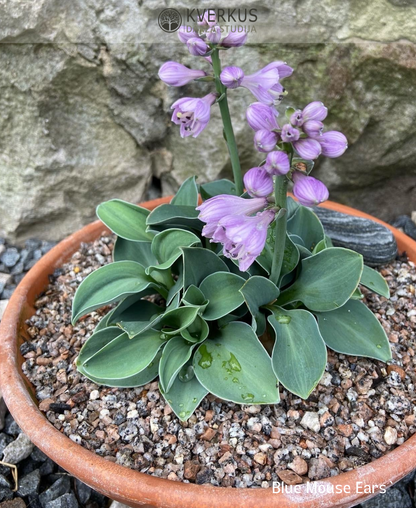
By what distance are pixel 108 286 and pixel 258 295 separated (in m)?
0.47

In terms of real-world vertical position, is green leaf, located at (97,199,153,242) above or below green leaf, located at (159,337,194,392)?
above

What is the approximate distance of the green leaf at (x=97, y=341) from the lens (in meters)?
1.52

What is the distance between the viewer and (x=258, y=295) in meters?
1.45

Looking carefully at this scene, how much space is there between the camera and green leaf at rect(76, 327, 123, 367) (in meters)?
1.52

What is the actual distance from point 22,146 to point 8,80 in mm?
299

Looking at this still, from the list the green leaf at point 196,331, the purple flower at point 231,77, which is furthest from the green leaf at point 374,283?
the purple flower at point 231,77

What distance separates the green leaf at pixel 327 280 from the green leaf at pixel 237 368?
0.20 meters

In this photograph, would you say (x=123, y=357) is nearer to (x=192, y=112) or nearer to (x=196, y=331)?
(x=196, y=331)

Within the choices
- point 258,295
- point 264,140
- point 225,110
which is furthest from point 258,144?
point 258,295

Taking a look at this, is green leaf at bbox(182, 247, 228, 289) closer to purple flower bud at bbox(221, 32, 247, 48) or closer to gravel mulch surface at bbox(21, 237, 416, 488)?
gravel mulch surface at bbox(21, 237, 416, 488)

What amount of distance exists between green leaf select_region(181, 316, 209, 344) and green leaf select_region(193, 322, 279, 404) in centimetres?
3

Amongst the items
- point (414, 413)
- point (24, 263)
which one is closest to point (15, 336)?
point (24, 263)

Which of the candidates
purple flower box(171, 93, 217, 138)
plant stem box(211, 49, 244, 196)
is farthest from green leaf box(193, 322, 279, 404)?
purple flower box(171, 93, 217, 138)

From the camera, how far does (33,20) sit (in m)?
2.09
